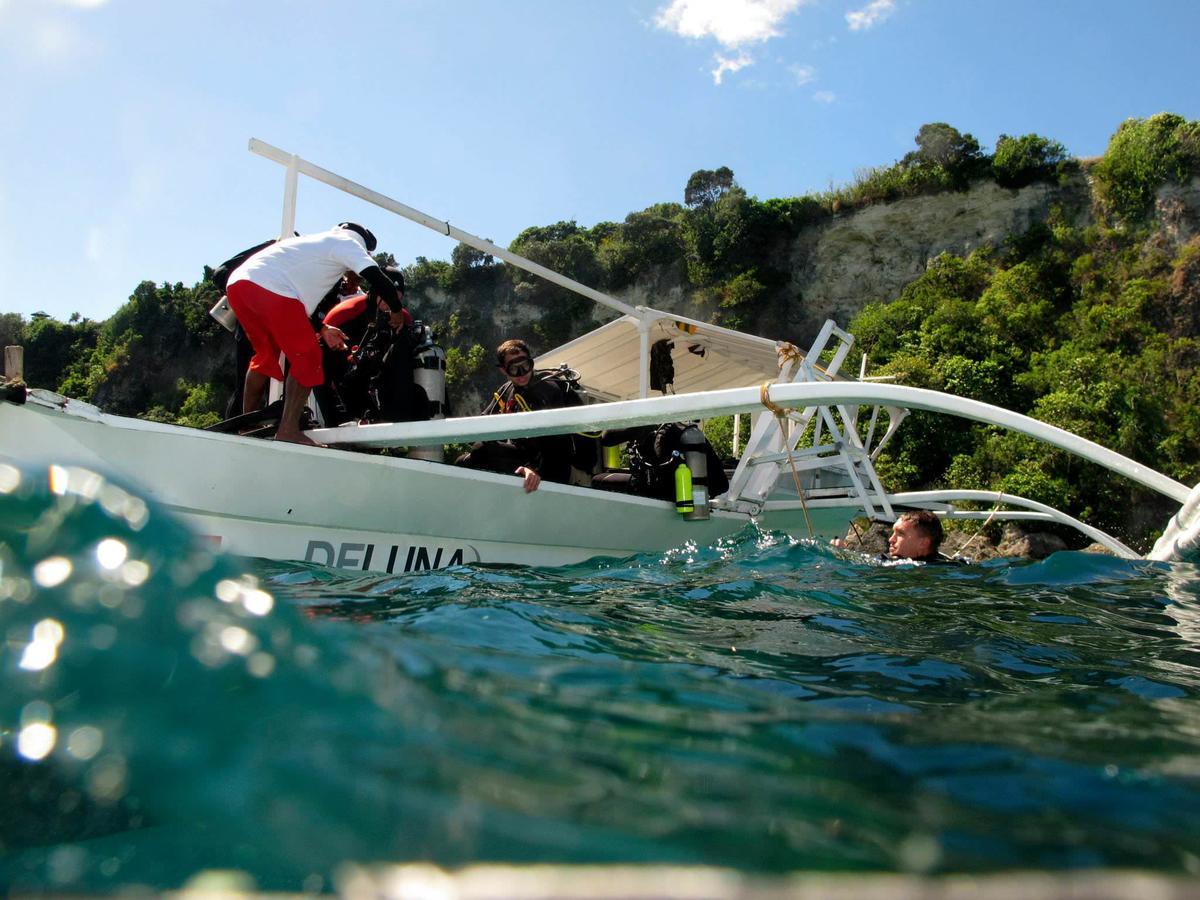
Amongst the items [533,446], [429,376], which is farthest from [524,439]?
[429,376]

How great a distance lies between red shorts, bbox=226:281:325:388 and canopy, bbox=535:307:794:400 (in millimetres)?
3959

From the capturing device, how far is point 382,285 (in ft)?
14.6

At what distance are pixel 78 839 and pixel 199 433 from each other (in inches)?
131

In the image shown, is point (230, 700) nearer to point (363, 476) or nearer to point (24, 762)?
point (24, 762)

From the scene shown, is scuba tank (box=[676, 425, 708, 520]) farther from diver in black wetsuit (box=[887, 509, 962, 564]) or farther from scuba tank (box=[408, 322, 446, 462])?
scuba tank (box=[408, 322, 446, 462])

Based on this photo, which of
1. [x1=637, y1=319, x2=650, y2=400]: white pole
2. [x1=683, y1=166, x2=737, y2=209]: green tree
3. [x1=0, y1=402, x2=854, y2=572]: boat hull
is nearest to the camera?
[x1=0, y1=402, x2=854, y2=572]: boat hull

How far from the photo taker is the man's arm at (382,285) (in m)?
4.43

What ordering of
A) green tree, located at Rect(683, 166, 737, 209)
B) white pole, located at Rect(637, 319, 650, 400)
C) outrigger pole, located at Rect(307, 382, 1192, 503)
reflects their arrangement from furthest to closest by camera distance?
green tree, located at Rect(683, 166, 737, 209), white pole, located at Rect(637, 319, 650, 400), outrigger pole, located at Rect(307, 382, 1192, 503)

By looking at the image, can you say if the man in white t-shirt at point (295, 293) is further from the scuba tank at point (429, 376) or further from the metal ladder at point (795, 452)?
the metal ladder at point (795, 452)

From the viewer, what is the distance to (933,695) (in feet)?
6.18

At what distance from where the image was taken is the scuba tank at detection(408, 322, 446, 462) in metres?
5.27

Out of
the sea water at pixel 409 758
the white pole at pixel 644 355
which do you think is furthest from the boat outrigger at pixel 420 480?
the sea water at pixel 409 758

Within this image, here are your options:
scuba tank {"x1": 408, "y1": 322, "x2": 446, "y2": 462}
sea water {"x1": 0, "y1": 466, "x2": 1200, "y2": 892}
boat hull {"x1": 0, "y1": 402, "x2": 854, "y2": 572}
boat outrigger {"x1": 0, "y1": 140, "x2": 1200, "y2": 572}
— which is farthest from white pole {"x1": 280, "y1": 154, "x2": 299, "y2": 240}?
sea water {"x1": 0, "y1": 466, "x2": 1200, "y2": 892}

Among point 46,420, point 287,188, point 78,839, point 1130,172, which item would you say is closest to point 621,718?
point 78,839
